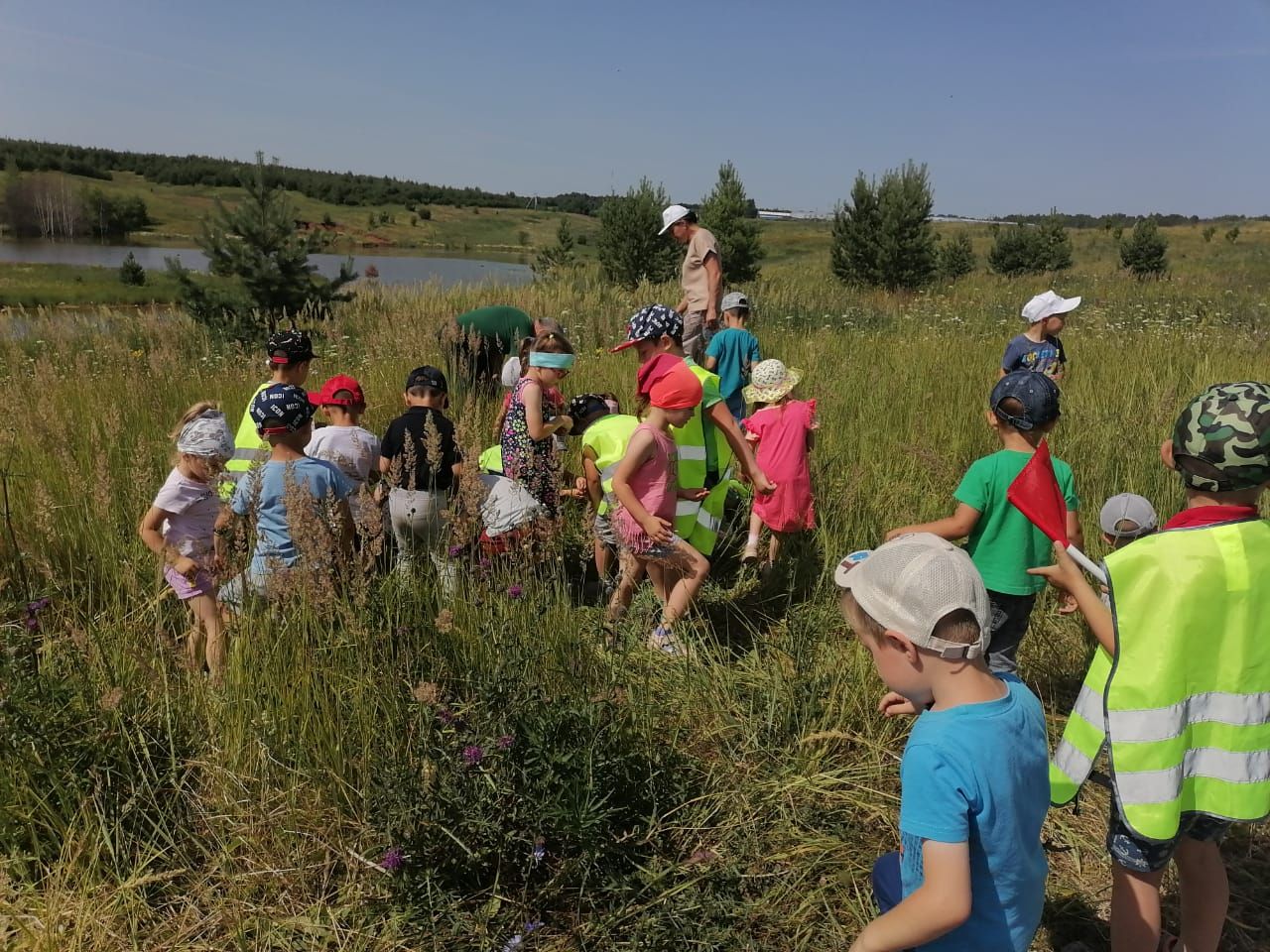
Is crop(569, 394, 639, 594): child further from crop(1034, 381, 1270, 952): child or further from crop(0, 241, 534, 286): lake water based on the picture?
crop(0, 241, 534, 286): lake water

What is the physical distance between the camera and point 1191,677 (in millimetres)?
1611

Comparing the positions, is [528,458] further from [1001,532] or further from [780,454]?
[1001,532]

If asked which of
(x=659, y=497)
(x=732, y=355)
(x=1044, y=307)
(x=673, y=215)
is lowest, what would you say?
(x=659, y=497)

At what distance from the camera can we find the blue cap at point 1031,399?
2598 millimetres

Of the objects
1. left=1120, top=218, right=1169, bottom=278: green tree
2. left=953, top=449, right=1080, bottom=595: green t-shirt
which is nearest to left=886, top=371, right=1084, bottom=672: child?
left=953, top=449, right=1080, bottom=595: green t-shirt

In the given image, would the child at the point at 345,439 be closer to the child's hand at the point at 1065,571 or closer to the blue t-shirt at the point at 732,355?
the blue t-shirt at the point at 732,355


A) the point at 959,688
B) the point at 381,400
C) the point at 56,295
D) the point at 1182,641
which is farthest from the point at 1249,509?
the point at 56,295

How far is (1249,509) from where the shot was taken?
5.43 ft

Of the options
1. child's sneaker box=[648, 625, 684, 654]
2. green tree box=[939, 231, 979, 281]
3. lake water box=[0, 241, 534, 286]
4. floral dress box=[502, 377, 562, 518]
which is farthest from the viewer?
lake water box=[0, 241, 534, 286]

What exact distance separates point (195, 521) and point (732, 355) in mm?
3665

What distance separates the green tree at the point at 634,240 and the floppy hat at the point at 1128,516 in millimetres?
20952

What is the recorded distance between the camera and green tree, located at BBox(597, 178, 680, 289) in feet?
75.4

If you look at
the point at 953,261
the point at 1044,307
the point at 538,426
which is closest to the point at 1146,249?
the point at 953,261

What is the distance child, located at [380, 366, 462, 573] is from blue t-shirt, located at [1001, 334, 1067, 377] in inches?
150
